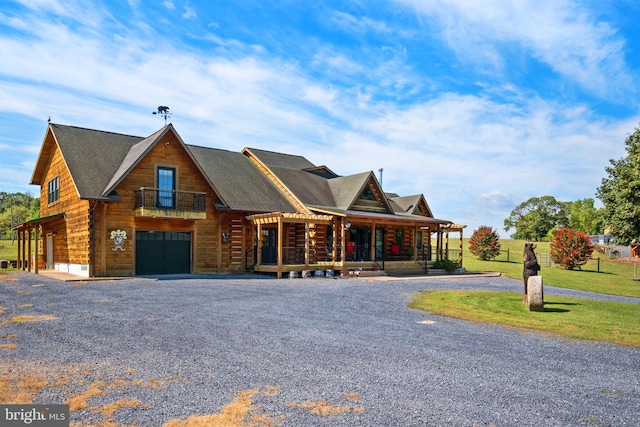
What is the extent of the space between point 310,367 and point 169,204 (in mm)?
17942

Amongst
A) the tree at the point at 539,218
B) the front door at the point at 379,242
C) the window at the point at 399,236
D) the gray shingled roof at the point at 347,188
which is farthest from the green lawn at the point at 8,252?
the tree at the point at 539,218

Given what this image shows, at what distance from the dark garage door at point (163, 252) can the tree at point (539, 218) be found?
87756 millimetres

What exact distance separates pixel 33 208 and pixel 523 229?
89.0 m

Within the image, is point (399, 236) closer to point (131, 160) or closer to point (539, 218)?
point (131, 160)

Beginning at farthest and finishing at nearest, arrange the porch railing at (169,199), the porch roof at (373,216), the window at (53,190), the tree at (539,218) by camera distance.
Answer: the tree at (539,218), the window at (53,190), the porch roof at (373,216), the porch railing at (169,199)

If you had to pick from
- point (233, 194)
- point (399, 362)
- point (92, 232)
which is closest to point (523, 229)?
point (233, 194)

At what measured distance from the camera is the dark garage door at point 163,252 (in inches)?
918

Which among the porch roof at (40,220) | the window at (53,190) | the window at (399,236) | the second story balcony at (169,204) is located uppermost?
the window at (53,190)

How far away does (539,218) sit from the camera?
321 feet

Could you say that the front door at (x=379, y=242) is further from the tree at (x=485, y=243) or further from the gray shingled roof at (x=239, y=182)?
the tree at (x=485, y=243)

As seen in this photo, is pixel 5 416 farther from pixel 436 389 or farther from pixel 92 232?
pixel 92 232

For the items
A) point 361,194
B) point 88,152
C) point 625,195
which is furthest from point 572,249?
point 88,152

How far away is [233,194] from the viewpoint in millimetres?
26953
